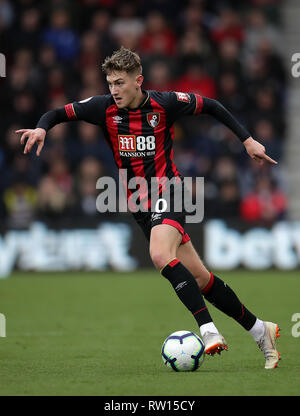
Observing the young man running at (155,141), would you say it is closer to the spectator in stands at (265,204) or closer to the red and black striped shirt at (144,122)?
the red and black striped shirt at (144,122)

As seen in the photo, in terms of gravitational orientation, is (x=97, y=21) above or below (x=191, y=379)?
above

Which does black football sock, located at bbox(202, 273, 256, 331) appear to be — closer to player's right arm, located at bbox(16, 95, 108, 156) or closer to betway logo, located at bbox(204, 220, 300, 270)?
player's right arm, located at bbox(16, 95, 108, 156)

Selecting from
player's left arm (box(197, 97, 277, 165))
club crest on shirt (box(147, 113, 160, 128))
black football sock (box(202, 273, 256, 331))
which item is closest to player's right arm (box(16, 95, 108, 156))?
club crest on shirt (box(147, 113, 160, 128))

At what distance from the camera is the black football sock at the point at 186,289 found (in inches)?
227

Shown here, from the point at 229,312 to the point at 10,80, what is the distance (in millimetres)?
10388

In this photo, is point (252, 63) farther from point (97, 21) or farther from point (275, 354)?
point (275, 354)

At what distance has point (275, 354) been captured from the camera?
5.95m

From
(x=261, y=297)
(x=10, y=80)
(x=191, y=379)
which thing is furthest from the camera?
(x=10, y=80)

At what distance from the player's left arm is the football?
1336 millimetres

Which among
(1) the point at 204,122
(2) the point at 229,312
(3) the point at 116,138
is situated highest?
(1) the point at 204,122

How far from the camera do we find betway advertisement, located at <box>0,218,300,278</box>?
14.0m

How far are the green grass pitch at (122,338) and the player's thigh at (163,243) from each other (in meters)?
0.75

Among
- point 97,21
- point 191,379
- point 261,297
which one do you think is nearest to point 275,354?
point 191,379

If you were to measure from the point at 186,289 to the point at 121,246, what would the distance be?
839 cm
